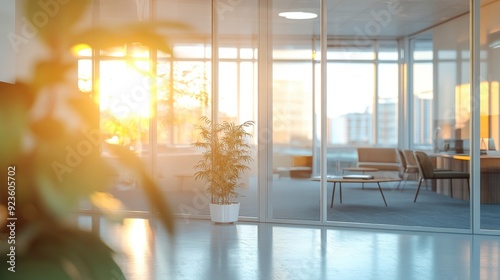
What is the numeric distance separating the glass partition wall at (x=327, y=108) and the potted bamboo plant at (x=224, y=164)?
0.89 ft

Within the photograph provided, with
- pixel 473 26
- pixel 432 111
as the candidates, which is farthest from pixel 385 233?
pixel 473 26

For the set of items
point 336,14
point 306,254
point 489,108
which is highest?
point 336,14

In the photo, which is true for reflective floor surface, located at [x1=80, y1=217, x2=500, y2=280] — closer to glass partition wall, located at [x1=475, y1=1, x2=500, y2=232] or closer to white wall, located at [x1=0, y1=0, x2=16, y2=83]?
glass partition wall, located at [x1=475, y1=1, x2=500, y2=232]

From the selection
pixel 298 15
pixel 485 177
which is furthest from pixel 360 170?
pixel 298 15

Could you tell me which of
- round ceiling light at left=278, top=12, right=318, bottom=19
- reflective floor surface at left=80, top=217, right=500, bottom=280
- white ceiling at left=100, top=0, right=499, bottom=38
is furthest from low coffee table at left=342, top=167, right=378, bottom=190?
round ceiling light at left=278, top=12, right=318, bottom=19

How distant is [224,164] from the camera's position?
8.56 meters

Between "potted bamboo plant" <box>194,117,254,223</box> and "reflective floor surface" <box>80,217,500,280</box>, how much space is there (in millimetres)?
270

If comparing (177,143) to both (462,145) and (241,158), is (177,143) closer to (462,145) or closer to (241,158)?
(241,158)

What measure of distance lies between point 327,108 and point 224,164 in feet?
5.04

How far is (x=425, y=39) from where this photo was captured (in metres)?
8.16

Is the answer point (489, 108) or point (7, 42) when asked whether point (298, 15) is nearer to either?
point (489, 108)

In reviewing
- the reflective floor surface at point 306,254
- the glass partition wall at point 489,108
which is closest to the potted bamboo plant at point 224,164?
the reflective floor surface at point 306,254

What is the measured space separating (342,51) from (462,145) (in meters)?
1.92

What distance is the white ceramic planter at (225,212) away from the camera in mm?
8641
